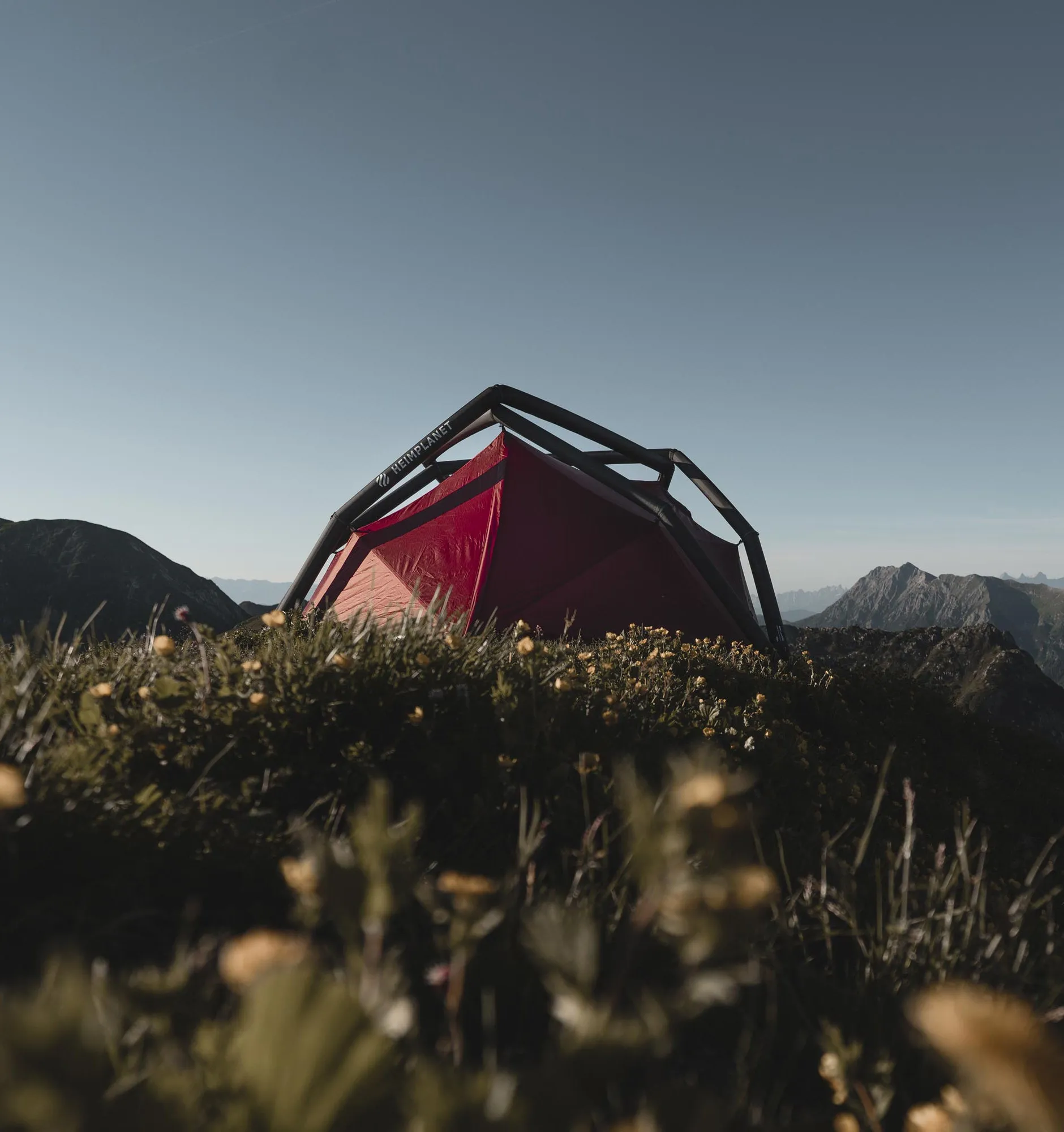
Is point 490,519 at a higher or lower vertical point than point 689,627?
higher

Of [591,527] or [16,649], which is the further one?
[591,527]

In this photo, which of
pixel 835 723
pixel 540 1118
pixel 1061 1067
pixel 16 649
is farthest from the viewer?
pixel 835 723

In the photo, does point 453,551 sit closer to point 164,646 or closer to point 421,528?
point 421,528

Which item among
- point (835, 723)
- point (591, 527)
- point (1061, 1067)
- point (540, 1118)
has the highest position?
point (591, 527)

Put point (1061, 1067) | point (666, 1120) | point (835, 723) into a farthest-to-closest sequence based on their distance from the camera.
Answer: point (835, 723)
point (666, 1120)
point (1061, 1067)

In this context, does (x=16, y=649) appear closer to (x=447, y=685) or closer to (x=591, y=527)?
(x=447, y=685)

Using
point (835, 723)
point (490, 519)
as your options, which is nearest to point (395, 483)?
point (490, 519)

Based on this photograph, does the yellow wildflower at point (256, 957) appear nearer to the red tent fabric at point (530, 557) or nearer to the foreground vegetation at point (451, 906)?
the foreground vegetation at point (451, 906)

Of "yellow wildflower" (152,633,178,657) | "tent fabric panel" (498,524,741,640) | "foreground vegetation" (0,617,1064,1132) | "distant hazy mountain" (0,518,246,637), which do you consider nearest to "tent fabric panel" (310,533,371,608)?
"tent fabric panel" (498,524,741,640)

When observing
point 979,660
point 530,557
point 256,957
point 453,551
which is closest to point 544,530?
point 530,557

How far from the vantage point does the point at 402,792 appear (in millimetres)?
A: 2801

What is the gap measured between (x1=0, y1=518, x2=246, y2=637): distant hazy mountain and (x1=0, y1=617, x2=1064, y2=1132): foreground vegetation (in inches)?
3410

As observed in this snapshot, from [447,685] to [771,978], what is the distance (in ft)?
6.70

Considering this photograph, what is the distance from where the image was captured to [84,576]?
291 feet
